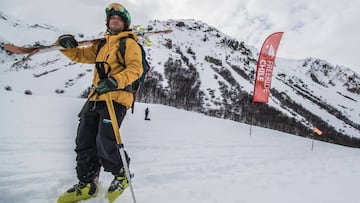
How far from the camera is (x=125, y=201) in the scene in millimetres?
2369

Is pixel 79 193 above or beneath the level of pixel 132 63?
beneath

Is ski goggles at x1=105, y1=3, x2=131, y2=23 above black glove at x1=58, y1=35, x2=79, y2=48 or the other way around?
above

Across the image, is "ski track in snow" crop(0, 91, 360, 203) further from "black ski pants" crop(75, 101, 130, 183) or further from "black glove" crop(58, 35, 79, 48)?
"black glove" crop(58, 35, 79, 48)

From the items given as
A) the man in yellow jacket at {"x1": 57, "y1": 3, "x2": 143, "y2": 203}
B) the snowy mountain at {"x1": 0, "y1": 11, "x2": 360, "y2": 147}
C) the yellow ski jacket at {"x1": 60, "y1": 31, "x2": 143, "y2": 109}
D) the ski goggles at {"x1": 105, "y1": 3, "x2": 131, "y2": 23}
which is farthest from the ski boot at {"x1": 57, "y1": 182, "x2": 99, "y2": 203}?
the snowy mountain at {"x1": 0, "y1": 11, "x2": 360, "y2": 147}

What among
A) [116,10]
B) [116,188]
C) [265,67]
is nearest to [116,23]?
[116,10]

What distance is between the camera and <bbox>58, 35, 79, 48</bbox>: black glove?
93.3 inches

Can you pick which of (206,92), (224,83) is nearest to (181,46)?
(224,83)

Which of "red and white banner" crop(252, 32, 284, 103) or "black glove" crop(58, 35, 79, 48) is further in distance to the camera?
"red and white banner" crop(252, 32, 284, 103)

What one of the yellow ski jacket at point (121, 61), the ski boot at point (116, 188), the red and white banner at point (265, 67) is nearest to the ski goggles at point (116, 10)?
the yellow ski jacket at point (121, 61)

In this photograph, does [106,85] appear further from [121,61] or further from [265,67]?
[265,67]

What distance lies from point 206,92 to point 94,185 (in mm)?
84744

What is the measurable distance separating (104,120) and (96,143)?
239mm

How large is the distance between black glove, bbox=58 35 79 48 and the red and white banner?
34.3ft

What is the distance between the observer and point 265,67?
11812 mm
